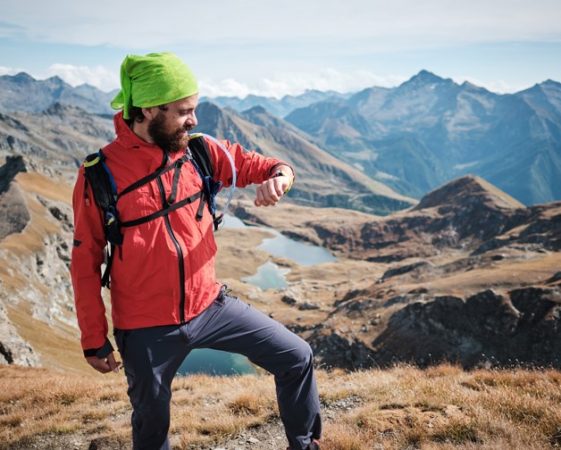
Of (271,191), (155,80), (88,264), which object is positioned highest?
(155,80)

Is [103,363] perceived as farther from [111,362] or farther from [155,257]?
[155,257]

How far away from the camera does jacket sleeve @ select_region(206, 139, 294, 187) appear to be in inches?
231

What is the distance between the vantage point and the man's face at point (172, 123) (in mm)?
5125

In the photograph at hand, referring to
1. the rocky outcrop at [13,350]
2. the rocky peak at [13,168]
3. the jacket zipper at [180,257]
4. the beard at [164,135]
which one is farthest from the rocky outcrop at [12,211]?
the jacket zipper at [180,257]

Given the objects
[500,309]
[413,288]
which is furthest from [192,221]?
[413,288]

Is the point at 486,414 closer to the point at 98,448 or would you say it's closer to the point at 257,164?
the point at 257,164

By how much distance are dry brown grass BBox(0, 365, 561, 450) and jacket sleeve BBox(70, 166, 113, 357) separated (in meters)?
3.75

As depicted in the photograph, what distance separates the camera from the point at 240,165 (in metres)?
6.03

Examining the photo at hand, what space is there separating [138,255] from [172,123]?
1606mm

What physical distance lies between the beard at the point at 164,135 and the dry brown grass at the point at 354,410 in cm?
487

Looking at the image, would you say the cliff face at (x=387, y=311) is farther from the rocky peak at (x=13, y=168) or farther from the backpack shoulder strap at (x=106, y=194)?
the rocky peak at (x=13, y=168)

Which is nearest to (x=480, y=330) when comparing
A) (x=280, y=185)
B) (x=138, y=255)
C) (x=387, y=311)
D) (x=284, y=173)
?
(x=387, y=311)

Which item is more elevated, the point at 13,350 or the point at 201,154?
the point at 201,154

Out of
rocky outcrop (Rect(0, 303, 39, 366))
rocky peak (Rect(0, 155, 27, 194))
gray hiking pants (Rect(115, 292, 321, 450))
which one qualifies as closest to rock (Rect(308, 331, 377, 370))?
rocky outcrop (Rect(0, 303, 39, 366))
